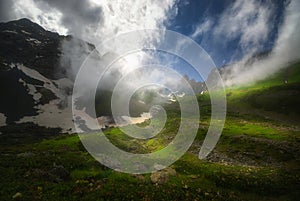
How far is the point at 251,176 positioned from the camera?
30078mm

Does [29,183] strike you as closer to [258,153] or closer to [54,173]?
[54,173]

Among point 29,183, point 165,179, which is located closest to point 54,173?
point 29,183

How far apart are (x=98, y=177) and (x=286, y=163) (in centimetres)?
3688

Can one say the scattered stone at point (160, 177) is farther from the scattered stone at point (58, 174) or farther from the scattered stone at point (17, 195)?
the scattered stone at point (17, 195)

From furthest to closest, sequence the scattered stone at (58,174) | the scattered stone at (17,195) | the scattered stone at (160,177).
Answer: the scattered stone at (160,177) < the scattered stone at (58,174) < the scattered stone at (17,195)

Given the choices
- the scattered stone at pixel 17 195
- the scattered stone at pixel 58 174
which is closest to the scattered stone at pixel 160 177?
the scattered stone at pixel 58 174

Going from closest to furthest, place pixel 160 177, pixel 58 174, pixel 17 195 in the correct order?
1. pixel 17 195
2. pixel 58 174
3. pixel 160 177

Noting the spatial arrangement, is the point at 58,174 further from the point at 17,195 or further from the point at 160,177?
the point at 160,177

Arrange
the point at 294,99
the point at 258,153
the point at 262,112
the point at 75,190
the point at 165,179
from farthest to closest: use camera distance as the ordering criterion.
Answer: the point at 262,112, the point at 294,99, the point at 258,153, the point at 165,179, the point at 75,190

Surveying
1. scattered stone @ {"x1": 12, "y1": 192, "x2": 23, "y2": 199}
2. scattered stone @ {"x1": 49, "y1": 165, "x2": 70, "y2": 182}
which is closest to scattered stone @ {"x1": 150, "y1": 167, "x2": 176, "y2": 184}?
scattered stone @ {"x1": 49, "y1": 165, "x2": 70, "y2": 182}

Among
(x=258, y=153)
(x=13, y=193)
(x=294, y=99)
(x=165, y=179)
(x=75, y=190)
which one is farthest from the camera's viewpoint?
(x=294, y=99)

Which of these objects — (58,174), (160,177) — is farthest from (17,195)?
(160,177)

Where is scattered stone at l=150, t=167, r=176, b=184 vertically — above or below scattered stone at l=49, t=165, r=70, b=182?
below

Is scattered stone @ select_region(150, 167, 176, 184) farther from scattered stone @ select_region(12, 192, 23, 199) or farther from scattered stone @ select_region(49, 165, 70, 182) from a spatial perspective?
scattered stone @ select_region(12, 192, 23, 199)
